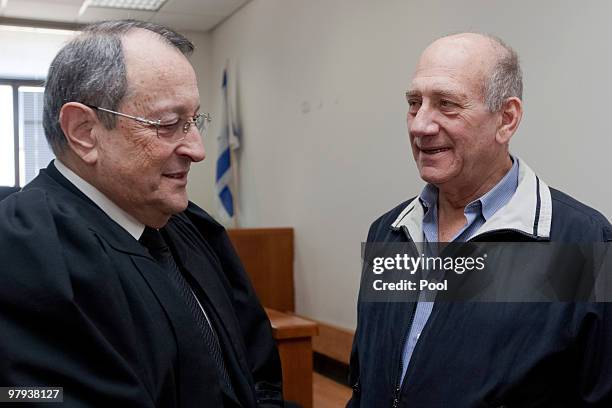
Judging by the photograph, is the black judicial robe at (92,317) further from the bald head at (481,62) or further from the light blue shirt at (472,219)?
Result: the bald head at (481,62)

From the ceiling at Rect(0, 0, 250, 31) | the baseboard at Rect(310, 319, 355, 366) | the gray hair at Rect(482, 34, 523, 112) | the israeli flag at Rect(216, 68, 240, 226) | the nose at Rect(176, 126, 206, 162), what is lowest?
the baseboard at Rect(310, 319, 355, 366)

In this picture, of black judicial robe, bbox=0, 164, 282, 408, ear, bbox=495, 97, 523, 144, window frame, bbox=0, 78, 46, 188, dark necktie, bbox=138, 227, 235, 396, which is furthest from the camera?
window frame, bbox=0, 78, 46, 188

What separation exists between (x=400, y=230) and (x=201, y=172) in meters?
6.15

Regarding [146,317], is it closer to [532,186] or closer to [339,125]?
[532,186]

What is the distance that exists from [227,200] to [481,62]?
5.23m

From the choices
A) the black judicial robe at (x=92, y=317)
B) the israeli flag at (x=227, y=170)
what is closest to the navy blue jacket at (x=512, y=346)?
the black judicial robe at (x=92, y=317)

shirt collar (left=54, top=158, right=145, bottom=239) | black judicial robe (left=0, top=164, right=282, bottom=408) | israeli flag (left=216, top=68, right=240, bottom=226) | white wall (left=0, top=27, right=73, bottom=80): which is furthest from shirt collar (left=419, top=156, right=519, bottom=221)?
white wall (left=0, top=27, right=73, bottom=80)

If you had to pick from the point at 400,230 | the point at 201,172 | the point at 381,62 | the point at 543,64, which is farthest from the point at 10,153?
the point at 400,230

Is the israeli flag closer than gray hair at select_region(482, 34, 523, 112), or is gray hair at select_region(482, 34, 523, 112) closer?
gray hair at select_region(482, 34, 523, 112)

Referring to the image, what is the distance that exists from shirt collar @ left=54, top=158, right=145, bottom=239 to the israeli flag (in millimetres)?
5213

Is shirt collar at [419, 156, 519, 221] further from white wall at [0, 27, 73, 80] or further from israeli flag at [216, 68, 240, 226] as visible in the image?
white wall at [0, 27, 73, 80]

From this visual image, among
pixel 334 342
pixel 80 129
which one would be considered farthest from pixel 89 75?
pixel 334 342

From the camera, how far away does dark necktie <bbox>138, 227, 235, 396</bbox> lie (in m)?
1.43

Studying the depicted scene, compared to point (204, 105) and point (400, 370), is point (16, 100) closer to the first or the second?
point (204, 105)
